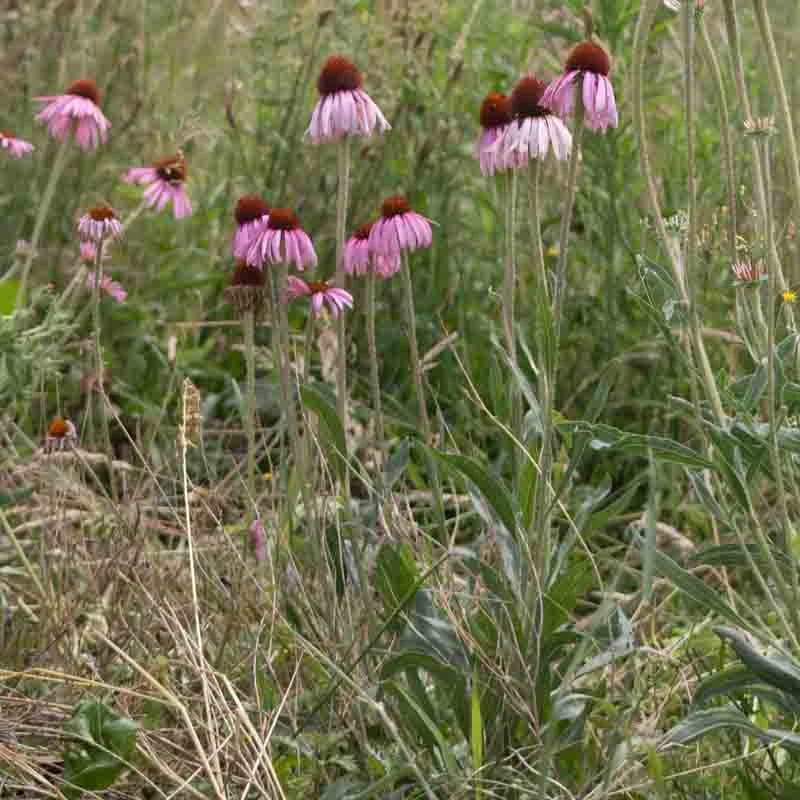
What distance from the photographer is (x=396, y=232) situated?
190 cm

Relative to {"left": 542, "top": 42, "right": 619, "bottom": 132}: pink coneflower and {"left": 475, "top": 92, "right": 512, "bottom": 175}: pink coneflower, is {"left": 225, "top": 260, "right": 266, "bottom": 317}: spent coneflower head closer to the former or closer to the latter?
{"left": 475, "top": 92, "right": 512, "bottom": 175}: pink coneflower

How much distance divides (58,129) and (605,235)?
112 centimetres

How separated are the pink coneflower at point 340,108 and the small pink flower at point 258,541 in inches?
21.7

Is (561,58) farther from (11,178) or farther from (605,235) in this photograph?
(11,178)

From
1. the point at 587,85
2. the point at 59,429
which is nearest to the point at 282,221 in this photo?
the point at 587,85

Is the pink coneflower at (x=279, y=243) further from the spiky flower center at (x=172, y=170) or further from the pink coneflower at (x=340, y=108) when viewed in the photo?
the spiky flower center at (x=172, y=170)

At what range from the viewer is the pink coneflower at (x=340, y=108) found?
1.87 meters

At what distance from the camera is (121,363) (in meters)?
3.23

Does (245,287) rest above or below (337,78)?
below

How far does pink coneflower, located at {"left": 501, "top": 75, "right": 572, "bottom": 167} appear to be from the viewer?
1.73 metres

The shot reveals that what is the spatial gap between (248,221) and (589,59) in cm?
55

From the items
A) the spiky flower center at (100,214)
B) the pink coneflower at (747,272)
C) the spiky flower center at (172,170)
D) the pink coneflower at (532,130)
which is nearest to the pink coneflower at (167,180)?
the spiky flower center at (172,170)

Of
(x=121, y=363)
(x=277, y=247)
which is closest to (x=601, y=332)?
(x=121, y=363)

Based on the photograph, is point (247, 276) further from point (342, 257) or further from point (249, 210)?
point (342, 257)
